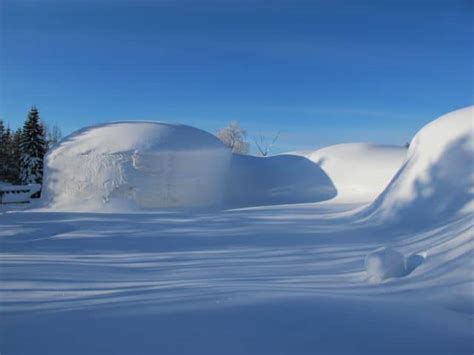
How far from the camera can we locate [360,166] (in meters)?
14.4

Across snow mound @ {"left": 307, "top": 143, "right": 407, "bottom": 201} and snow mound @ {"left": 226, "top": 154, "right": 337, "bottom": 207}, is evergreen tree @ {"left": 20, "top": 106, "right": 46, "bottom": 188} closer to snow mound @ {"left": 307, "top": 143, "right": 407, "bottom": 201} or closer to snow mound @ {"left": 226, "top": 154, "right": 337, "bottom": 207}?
snow mound @ {"left": 226, "top": 154, "right": 337, "bottom": 207}

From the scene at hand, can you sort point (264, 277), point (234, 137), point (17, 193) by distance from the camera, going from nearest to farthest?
1. point (264, 277)
2. point (17, 193)
3. point (234, 137)

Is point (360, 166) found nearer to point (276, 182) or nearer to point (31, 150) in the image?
point (276, 182)

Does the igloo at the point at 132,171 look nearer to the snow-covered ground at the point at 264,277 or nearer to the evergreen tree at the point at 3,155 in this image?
the snow-covered ground at the point at 264,277

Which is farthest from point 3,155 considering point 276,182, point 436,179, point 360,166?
point 436,179

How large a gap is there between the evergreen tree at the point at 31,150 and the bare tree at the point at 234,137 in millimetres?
15752

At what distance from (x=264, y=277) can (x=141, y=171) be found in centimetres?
864

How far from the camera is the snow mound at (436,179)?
6141 mm

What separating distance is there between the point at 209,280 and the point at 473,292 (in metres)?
2.49

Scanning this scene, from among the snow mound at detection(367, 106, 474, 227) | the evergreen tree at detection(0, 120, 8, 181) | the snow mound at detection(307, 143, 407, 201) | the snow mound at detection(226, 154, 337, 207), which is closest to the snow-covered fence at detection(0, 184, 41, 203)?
the evergreen tree at detection(0, 120, 8, 181)

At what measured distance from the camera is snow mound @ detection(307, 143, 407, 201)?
1322 cm

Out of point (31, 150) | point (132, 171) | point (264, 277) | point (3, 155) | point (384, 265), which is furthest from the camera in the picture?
point (3, 155)

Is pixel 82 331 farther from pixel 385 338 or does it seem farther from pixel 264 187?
pixel 264 187

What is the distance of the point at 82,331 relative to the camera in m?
2.24
